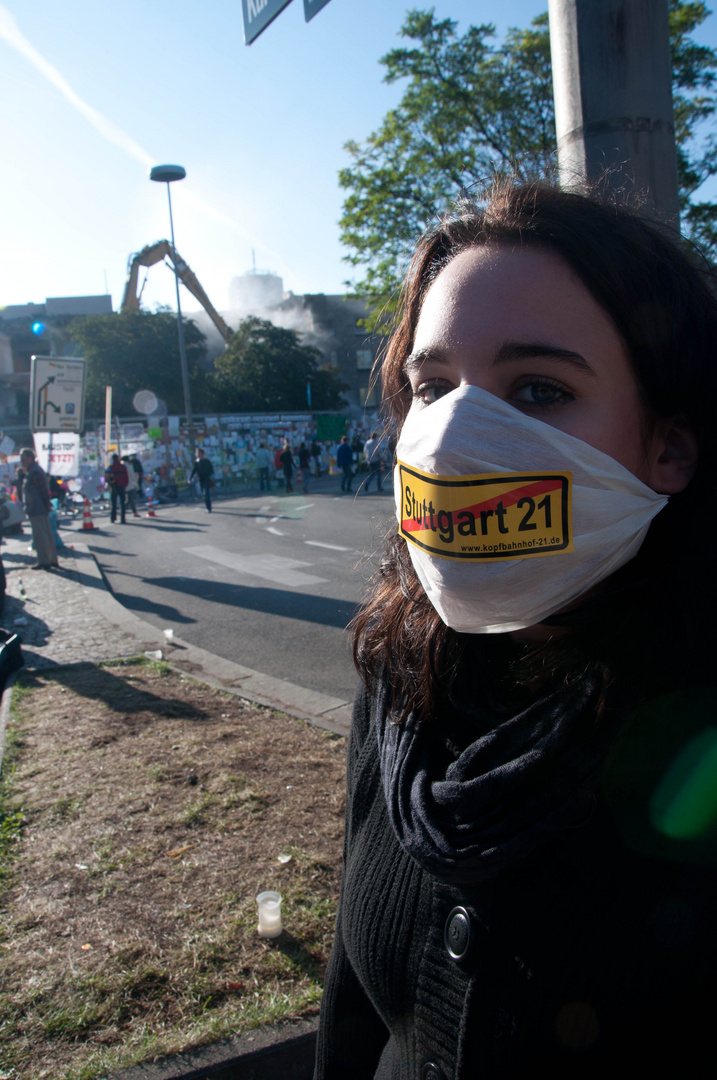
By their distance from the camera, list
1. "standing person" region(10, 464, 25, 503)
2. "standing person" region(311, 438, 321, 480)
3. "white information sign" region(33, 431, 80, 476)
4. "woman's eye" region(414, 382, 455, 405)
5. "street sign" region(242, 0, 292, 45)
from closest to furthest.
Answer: "woman's eye" region(414, 382, 455, 405) → "street sign" region(242, 0, 292, 45) → "white information sign" region(33, 431, 80, 476) → "standing person" region(10, 464, 25, 503) → "standing person" region(311, 438, 321, 480)

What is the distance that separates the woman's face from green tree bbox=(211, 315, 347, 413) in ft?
149

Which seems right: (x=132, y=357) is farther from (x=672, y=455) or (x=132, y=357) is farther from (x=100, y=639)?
(x=672, y=455)

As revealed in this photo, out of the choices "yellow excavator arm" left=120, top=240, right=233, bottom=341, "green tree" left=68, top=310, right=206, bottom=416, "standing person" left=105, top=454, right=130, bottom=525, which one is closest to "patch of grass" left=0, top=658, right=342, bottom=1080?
"standing person" left=105, top=454, right=130, bottom=525

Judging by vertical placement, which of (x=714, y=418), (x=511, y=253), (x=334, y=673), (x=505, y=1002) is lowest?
(x=334, y=673)

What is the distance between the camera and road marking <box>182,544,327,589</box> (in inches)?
428

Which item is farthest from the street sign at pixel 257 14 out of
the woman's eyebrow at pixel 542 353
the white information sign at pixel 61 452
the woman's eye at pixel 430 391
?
the white information sign at pixel 61 452

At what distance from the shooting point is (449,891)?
1.15m

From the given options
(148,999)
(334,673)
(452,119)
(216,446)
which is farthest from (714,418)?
(216,446)

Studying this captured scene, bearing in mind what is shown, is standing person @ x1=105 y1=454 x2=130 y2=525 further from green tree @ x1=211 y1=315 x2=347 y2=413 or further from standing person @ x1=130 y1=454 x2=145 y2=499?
green tree @ x1=211 y1=315 x2=347 y2=413

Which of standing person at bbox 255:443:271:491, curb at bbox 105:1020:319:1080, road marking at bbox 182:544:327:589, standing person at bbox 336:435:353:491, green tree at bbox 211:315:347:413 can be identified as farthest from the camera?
green tree at bbox 211:315:347:413

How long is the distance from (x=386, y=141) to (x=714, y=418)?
25.2m

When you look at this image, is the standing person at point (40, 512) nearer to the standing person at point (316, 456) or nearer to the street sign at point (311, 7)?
the street sign at point (311, 7)

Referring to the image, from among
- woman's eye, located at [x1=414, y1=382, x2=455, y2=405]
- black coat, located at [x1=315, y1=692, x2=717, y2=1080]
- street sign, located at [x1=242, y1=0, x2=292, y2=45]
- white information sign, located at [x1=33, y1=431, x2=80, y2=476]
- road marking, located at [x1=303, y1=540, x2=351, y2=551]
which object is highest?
street sign, located at [x1=242, y1=0, x2=292, y2=45]

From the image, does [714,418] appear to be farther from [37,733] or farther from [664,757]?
[37,733]
